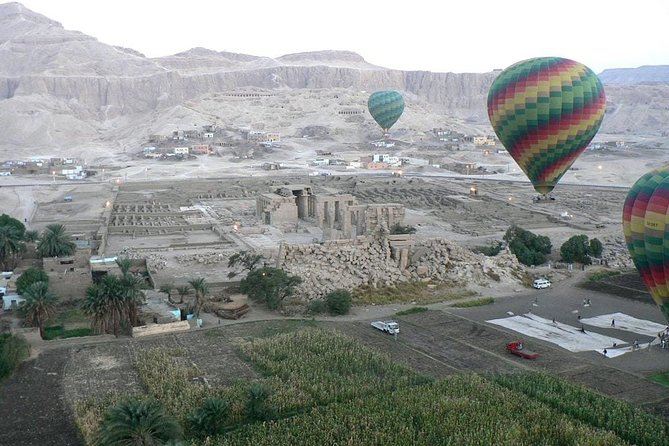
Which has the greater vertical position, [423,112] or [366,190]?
[423,112]

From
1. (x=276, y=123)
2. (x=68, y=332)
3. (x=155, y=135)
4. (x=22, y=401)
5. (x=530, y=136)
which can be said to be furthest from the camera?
(x=276, y=123)

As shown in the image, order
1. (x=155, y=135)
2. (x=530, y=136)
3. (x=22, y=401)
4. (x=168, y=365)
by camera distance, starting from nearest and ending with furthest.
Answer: (x=22, y=401)
(x=168, y=365)
(x=530, y=136)
(x=155, y=135)

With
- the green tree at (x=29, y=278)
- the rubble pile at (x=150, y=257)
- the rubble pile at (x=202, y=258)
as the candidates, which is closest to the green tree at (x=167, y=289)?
the rubble pile at (x=150, y=257)

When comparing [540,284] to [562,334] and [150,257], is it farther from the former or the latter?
[150,257]

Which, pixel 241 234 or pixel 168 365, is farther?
pixel 241 234

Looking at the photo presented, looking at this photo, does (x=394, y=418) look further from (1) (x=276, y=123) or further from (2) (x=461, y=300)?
(1) (x=276, y=123)

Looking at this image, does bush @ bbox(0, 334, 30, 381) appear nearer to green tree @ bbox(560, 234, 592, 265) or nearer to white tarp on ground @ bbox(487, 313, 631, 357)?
white tarp on ground @ bbox(487, 313, 631, 357)

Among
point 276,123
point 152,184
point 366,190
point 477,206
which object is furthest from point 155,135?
point 477,206
